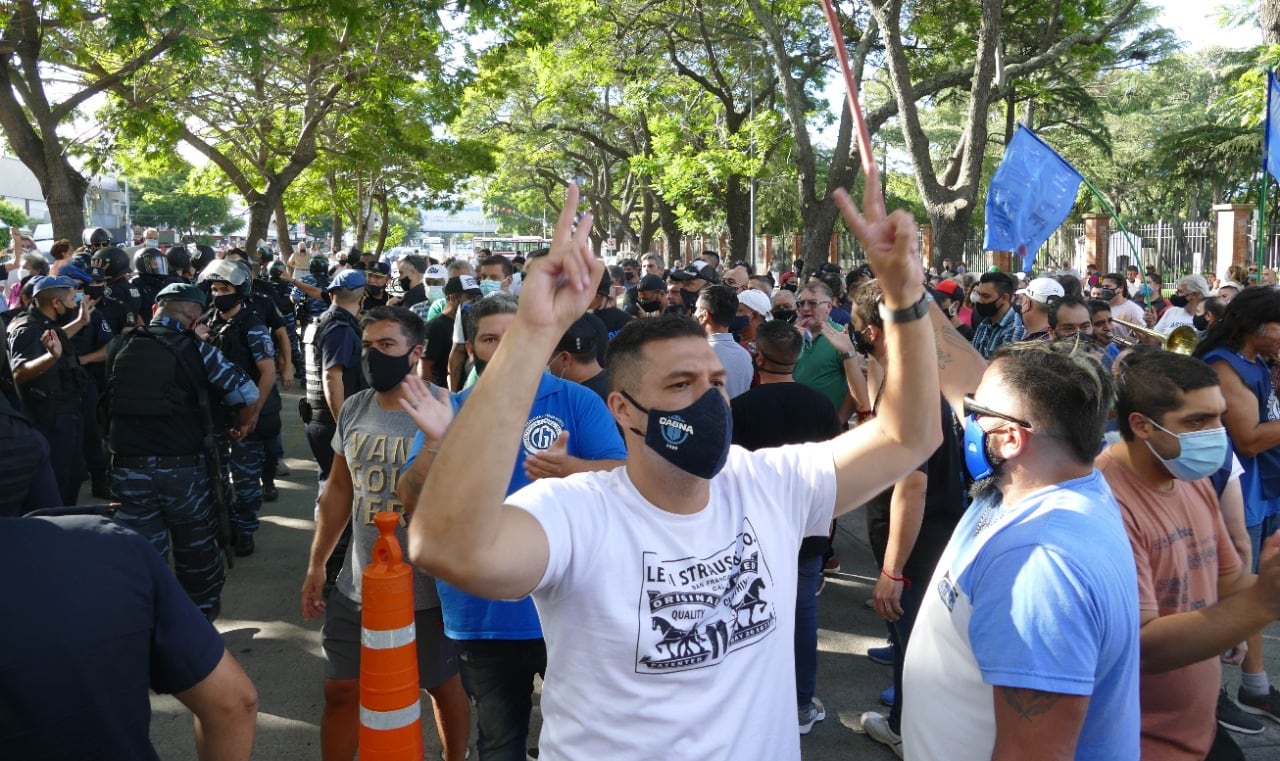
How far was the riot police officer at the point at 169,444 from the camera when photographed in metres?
4.71

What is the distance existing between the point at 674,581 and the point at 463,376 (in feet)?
15.4

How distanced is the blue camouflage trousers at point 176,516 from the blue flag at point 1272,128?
1000cm

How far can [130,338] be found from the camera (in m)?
4.86

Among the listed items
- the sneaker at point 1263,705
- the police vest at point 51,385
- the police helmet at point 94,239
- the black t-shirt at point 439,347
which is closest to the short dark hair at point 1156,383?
the sneaker at point 1263,705

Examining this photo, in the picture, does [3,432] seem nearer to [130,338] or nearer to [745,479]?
[745,479]

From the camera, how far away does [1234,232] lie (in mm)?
20328

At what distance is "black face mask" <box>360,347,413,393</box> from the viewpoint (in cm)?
348

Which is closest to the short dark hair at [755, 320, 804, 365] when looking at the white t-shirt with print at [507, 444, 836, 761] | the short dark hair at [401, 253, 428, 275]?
the white t-shirt with print at [507, 444, 836, 761]

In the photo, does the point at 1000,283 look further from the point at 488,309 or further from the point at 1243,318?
the point at 488,309

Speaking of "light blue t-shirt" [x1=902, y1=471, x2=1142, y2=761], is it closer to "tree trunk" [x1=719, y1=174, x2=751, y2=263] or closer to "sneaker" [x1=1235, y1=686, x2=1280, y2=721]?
"sneaker" [x1=1235, y1=686, x2=1280, y2=721]

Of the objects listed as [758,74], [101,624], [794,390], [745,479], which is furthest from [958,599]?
[758,74]

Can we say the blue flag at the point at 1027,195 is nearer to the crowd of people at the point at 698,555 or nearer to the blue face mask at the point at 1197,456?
the crowd of people at the point at 698,555

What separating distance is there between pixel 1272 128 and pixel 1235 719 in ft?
24.7

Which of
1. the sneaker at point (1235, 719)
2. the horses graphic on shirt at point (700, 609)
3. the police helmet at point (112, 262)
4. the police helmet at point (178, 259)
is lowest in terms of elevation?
the sneaker at point (1235, 719)
